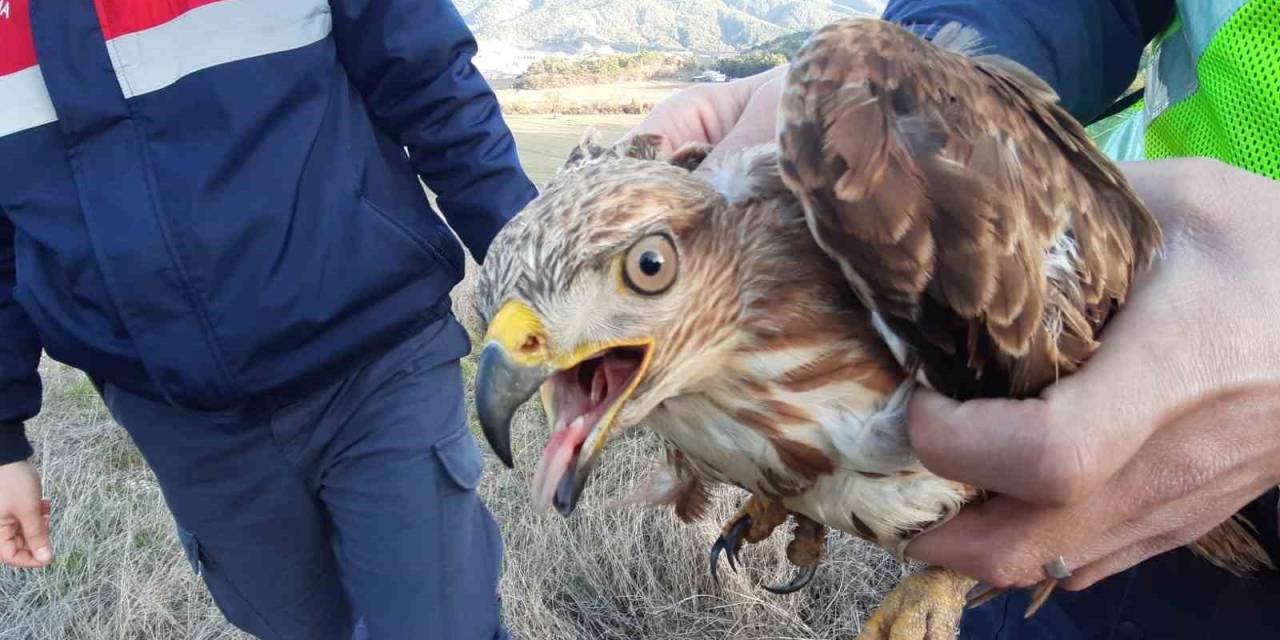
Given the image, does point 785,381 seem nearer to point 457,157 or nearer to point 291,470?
point 457,157

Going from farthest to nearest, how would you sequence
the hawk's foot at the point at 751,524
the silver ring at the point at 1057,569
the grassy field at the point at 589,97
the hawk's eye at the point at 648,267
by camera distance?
the grassy field at the point at 589,97 → the hawk's foot at the point at 751,524 → the silver ring at the point at 1057,569 → the hawk's eye at the point at 648,267

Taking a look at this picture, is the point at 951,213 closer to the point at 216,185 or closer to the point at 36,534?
the point at 216,185

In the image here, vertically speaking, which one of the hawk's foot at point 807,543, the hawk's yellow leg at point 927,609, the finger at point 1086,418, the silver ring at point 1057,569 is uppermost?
the finger at point 1086,418

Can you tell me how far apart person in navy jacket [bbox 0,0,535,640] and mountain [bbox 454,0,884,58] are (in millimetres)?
18184

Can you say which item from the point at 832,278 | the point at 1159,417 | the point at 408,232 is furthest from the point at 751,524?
the point at 408,232

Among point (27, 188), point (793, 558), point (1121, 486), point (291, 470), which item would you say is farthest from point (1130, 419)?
point (27, 188)

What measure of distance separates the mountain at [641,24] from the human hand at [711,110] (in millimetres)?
18611

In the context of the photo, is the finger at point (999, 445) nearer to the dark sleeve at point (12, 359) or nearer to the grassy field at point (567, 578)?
the grassy field at point (567, 578)

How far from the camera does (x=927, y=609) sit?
80.0 inches

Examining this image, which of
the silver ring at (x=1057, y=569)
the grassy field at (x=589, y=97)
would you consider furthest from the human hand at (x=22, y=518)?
the grassy field at (x=589, y=97)

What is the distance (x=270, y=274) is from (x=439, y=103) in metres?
0.83

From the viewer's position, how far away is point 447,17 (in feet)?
9.45

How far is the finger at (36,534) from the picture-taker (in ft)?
9.77

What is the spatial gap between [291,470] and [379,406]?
1.24 feet
